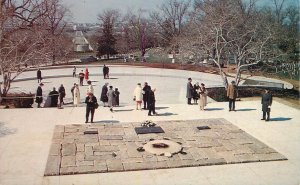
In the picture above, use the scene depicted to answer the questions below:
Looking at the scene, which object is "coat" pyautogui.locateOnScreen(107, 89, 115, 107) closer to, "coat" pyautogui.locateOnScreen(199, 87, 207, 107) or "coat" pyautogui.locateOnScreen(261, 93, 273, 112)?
"coat" pyautogui.locateOnScreen(199, 87, 207, 107)

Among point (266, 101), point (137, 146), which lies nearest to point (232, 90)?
point (266, 101)

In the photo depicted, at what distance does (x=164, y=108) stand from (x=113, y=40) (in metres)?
28.5

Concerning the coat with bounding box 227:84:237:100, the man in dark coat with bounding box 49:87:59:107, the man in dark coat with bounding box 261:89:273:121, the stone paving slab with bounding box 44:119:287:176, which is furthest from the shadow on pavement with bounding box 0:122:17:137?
the man in dark coat with bounding box 261:89:273:121

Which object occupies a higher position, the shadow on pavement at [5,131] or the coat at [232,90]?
the coat at [232,90]

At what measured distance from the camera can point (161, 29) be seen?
5038cm

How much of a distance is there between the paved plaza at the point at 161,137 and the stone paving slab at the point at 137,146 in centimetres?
3

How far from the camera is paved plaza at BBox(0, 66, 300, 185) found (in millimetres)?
8836

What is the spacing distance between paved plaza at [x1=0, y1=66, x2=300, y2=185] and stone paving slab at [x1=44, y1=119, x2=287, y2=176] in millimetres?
26

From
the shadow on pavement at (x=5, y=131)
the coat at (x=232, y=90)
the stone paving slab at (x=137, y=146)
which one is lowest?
the stone paving slab at (x=137, y=146)

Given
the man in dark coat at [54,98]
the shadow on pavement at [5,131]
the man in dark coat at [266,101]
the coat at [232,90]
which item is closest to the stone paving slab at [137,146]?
the shadow on pavement at [5,131]

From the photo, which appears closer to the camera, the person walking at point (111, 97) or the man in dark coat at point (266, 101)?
the man in dark coat at point (266, 101)


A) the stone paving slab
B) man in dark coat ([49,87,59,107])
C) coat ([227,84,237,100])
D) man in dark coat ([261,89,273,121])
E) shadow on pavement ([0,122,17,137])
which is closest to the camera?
the stone paving slab

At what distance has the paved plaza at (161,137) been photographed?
8.84m

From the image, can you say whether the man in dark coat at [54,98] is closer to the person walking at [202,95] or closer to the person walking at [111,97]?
the person walking at [111,97]
